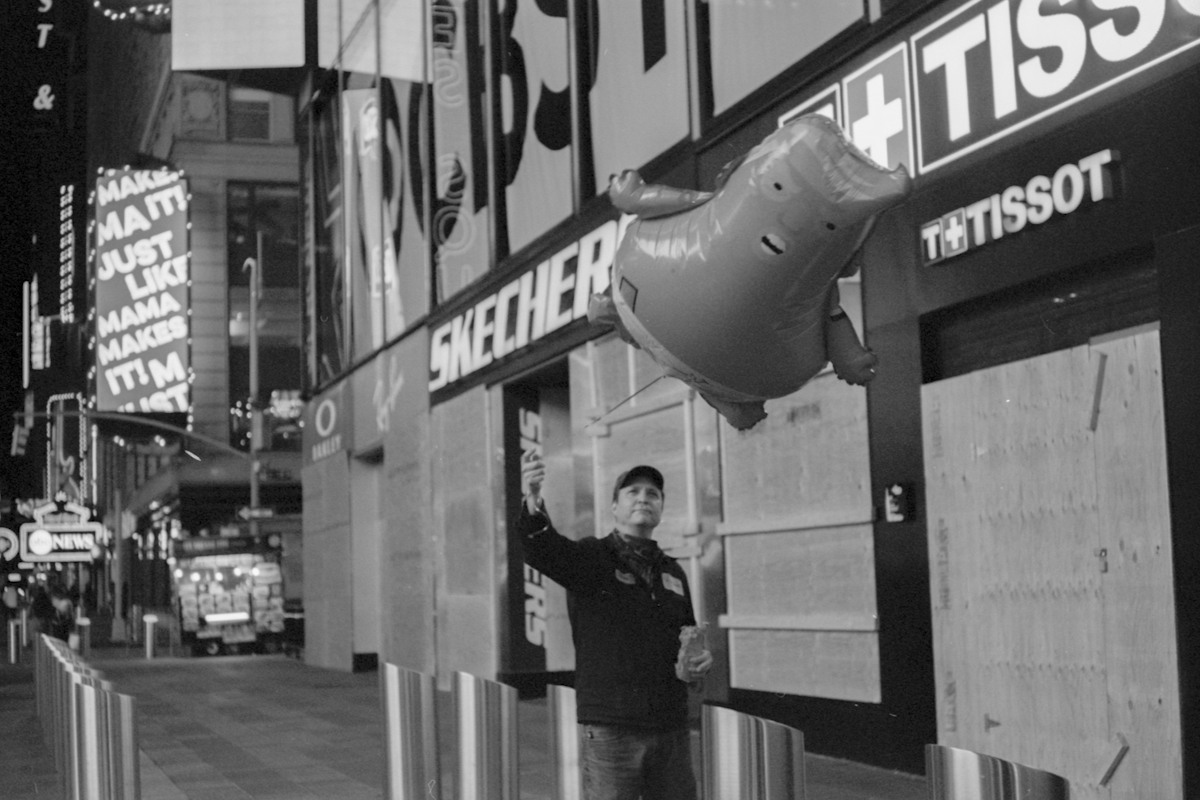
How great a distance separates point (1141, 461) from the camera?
8.75 meters

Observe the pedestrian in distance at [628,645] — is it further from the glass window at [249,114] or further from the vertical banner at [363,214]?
the glass window at [249,114]

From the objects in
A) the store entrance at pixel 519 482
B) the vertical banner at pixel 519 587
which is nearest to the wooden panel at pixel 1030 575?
the store entrance at pixel 519 482

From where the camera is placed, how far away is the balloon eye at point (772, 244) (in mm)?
5867

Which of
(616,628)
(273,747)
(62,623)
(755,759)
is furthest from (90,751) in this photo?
(62,623)

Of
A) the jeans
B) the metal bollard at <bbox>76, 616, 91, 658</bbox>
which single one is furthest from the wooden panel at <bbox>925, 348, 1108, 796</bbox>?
the metal bollard at <bbox>76, 616, 91, 658</bbox>

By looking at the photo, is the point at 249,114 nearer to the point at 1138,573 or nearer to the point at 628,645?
the point at 1138,573

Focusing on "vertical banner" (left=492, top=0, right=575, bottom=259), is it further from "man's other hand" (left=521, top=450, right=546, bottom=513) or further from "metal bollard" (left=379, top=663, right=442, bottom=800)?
"man's other hand" (left=521, top=450, right=546, bottom=513)

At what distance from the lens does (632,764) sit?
6.21m

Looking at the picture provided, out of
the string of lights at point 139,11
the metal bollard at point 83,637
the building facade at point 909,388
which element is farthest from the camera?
the string of lights at point 139,11

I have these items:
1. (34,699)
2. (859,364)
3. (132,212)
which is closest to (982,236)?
(859,364)

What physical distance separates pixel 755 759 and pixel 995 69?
21.1 ft

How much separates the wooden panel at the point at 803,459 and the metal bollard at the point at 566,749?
17.6 ft

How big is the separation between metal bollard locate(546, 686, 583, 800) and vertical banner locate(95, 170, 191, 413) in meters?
43.8

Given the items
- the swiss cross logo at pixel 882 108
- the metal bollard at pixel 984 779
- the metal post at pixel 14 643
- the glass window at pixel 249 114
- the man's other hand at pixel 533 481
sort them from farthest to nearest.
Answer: the glass window at pixel 249 114 < the metal post at pixel 14 643 < the swiss cross logo at pixel 882 108 < the man's other hand at pixel 533 481 < the metal bollard at pixel 984 779
